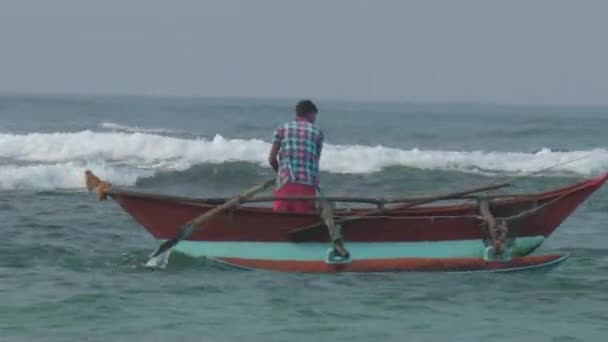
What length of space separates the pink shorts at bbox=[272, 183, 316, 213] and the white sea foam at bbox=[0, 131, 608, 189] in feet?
42.0

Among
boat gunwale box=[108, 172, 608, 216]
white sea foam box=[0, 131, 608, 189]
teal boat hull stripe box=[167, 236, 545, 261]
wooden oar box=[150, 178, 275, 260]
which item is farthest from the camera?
white sea foam box=[0, 131, 608, 189]

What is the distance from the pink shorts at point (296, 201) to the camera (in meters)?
11.2

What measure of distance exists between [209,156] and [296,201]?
17.4m

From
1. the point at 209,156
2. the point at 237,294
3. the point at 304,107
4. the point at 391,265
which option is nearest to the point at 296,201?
the point at 304,107

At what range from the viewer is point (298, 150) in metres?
11.1

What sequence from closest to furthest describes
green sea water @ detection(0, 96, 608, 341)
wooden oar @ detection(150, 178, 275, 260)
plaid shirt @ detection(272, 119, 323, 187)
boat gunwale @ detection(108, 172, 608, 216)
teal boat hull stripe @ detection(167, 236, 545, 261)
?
1. green sea water @ detection(0, 96, 608, 341)
2. boat gunwale @ detection(108, 172, 608, 216)
3. wooden oar @ detection(150, 178, 275, 260)
4. plaid shirt @ detection(272, 119, 323, 187)
5. teal boat hull stripe @ detection(167, 236, 545, 261)

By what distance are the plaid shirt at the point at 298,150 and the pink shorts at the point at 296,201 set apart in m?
0.05

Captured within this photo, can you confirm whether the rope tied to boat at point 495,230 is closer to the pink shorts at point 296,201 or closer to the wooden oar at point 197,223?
the pink shorts at point 296,201

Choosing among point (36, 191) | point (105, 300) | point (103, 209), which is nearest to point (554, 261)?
point (105, 300)

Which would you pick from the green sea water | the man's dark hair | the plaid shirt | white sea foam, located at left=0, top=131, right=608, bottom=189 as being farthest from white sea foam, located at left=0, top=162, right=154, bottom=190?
the man's dark hair

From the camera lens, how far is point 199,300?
1007cm

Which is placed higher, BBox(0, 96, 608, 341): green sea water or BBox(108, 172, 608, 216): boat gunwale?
BBox(108, 172, 608, 216): boat gunwale

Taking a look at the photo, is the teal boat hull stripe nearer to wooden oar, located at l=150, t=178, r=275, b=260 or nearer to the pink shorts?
wooden oar, located at l=150, t=178, r=275, b=260

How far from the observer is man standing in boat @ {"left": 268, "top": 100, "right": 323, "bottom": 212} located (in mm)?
11055
